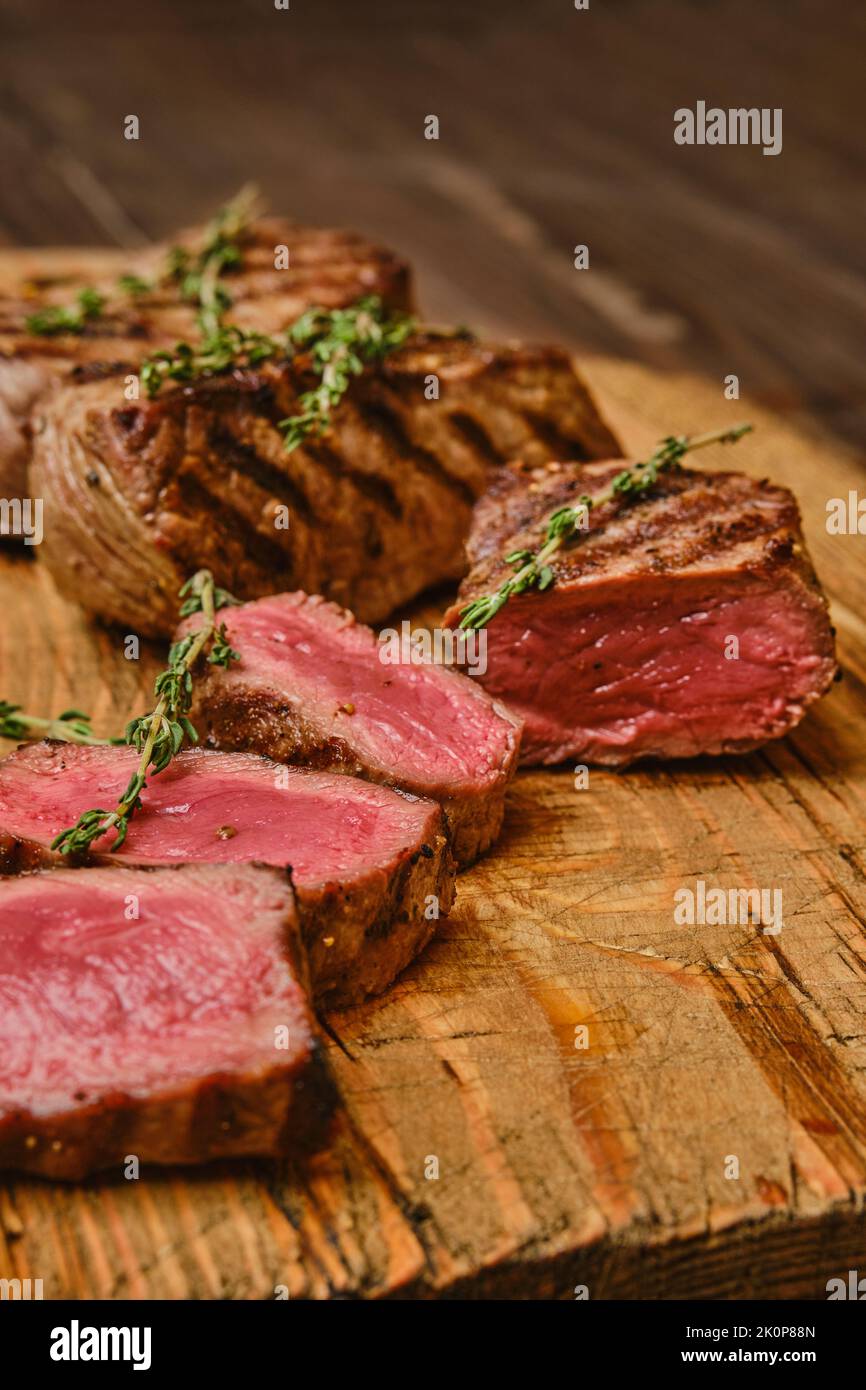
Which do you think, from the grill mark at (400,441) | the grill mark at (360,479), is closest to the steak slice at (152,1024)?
the grill mark at (360,479)

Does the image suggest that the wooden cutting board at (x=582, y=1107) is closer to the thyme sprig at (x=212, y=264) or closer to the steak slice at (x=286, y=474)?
the steak slice at (x=286, y=474)

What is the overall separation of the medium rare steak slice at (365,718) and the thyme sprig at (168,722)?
6 cm

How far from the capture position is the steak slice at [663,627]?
4066 mm

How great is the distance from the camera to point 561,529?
13.5ft

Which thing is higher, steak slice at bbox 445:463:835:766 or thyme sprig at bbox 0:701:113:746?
steak slice at bbox 445:463:835:766

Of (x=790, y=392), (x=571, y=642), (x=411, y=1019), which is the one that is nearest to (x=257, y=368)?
(x=571, y=642)

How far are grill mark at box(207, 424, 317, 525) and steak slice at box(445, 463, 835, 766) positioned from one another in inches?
25.8

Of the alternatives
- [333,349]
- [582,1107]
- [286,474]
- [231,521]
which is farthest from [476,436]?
[582,1107]

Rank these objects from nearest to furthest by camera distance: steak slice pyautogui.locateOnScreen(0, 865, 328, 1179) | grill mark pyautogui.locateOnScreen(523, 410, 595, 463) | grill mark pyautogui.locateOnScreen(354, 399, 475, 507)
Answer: steak slice pyautogui.locateOnScreen(0, 865, 328, 1179) < grill mark pyautogui.locateOnScreen(354, 399, 475, 507) < grill mark pyautogui.locateOnScreen(523, 410, 595, 463)

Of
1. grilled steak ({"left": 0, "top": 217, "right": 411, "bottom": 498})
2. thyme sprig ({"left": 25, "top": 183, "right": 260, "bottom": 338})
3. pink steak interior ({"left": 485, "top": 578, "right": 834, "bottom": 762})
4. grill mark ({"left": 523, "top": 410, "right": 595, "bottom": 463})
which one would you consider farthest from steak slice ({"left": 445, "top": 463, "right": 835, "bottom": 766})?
thyme sprig ({"left": 25, "top": 183, "right": 260, "bottom": 338})

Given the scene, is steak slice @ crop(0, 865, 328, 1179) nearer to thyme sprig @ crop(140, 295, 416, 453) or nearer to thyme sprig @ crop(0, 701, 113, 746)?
thyme sprig @ crop(0, 701, 113, 746)

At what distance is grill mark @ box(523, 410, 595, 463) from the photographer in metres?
5.17

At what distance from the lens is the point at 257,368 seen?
15.3 ft

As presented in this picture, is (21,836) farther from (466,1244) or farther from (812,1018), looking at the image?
(812,1018)
